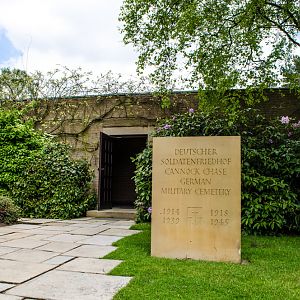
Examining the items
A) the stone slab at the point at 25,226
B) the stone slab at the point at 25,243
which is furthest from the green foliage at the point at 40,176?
the stone slab at the point at 25,243

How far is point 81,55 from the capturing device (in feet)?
31.5

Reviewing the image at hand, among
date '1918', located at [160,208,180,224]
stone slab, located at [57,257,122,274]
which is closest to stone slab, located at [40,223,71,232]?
stone slab, located at [57,257,122,274]

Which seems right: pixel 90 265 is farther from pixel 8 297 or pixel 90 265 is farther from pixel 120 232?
pixel 120 232

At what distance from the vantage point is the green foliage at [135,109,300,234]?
5.46 meters

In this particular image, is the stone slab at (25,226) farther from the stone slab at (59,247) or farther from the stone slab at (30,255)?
the stone slab at (30,255)

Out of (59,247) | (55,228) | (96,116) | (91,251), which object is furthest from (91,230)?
(96,116)

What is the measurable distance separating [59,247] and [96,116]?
5157 mm

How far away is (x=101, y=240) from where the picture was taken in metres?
4.68

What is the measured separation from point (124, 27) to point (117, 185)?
6536mm

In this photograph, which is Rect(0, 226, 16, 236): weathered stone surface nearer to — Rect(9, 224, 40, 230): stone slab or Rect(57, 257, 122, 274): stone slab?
Rect(9, 224, 40, 230): stone slab

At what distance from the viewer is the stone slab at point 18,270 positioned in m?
2.82

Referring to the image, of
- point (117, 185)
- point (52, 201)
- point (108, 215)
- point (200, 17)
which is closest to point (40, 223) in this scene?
point (52, 201)

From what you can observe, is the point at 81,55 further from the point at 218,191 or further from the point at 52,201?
the point at 218,191

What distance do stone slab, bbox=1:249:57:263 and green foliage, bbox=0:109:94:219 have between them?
11.4 feet
